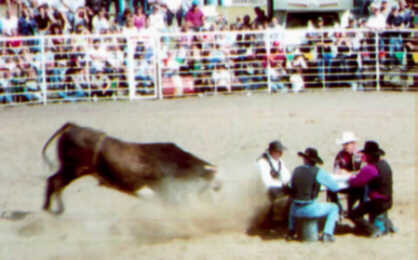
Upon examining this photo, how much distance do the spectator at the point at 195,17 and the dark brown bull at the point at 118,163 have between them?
426 inches

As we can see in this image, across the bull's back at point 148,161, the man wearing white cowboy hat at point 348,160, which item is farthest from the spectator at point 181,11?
the man wearing white cowboy hat at point 348,160

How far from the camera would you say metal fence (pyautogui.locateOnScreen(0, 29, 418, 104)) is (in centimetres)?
1834

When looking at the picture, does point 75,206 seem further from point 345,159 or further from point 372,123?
point 372,123

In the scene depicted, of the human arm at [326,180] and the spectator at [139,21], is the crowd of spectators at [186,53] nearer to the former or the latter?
the spectator at [139,21]

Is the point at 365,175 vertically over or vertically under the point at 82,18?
under

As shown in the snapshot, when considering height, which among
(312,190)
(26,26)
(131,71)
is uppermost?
(26,26)

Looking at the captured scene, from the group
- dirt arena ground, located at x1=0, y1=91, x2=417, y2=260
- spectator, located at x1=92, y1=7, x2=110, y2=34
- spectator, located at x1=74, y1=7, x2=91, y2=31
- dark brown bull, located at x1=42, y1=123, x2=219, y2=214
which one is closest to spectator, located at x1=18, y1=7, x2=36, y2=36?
spectator, located at x1=74, y1=7, x2=91, y2=31

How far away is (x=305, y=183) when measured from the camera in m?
8.39

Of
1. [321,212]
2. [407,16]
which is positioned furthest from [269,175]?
[407,16]

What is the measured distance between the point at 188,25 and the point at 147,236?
11453 millimetres

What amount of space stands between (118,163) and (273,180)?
5.42 ft

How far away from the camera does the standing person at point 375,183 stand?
8.57 meters

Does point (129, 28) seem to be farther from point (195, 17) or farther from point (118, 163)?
point (118, 163)

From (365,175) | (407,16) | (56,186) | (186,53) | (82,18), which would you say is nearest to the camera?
(365,175)
